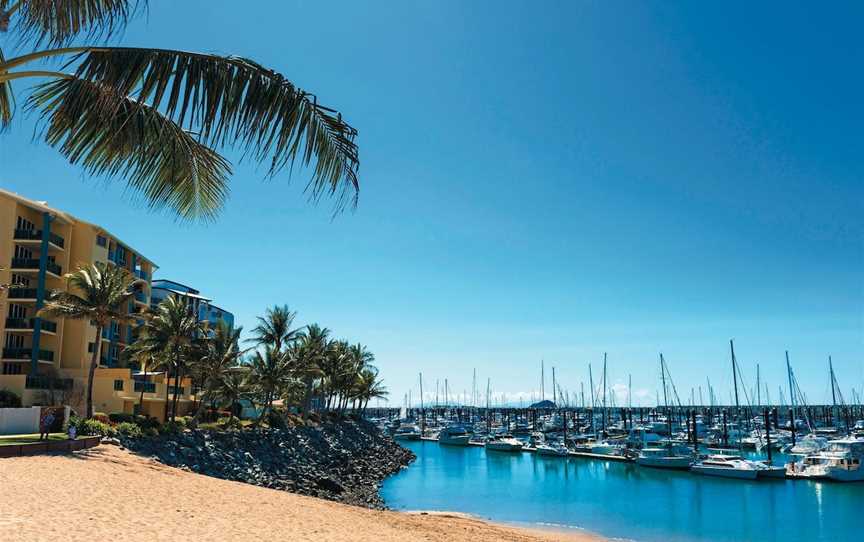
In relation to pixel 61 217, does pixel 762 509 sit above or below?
below

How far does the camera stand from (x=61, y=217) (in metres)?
51.3

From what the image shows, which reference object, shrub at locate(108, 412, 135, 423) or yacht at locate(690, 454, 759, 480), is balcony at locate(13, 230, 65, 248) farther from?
yacht at locate(690, 454, 759, 480)

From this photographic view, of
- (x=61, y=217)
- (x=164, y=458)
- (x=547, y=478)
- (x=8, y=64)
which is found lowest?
(x=547, y=478)

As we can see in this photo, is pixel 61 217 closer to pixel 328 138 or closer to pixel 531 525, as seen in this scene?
pixel 531 525

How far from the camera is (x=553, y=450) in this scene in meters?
81.1

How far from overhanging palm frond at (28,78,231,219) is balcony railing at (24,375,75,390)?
42.9 m

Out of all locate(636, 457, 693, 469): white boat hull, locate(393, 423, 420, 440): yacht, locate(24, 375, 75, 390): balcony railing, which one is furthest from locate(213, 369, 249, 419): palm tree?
locate(393, 423, 420, 440): yacht

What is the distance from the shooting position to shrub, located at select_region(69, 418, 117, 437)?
31266 millimetres

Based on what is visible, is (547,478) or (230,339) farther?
(547,478)

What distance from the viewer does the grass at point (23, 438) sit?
25.5 m

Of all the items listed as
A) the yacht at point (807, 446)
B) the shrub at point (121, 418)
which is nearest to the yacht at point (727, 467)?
the yacht at point (807, 446)

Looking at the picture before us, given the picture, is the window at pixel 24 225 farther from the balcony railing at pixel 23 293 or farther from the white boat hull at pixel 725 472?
the white boat hull at pixel 725 472

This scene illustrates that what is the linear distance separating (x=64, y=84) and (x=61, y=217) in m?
51.8

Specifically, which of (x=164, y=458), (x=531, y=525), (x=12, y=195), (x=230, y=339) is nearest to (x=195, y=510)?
(x=164, y=458)
